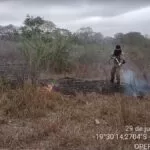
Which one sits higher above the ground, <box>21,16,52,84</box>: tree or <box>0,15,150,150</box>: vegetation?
<box>21,16,52,84</box>: tree

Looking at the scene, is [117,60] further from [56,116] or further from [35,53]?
[56,116]

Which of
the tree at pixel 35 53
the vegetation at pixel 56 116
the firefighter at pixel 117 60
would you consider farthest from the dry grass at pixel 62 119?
the firefighter at pixel 117 60

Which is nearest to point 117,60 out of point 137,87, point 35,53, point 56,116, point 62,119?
point 137,87

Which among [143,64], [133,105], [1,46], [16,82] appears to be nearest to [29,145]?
[133,105]

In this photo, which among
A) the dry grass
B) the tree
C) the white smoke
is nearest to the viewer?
the dry grass

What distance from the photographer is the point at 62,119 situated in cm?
802

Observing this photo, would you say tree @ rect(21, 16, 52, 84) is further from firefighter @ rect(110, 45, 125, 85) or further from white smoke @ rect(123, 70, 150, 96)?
white smoke @ rect(123, 70, 150, 96)

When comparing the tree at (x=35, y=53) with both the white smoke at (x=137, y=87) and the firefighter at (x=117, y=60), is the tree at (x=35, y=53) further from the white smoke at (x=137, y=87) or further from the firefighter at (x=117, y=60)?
the white smoke at (x=137, y=87)

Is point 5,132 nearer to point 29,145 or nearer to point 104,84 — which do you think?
point 29,145

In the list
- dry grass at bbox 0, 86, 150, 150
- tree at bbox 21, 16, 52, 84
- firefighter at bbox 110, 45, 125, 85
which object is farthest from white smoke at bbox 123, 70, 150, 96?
tree at bbox 21, 16, 52, 84

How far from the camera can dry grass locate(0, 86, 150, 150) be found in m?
6.80

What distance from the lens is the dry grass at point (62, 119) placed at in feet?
22.3

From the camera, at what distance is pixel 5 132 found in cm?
745

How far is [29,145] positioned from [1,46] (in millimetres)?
17702
